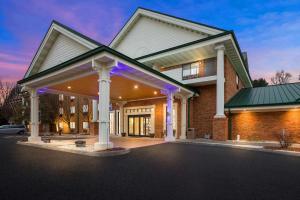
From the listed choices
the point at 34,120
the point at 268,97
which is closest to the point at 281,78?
the point at 268,97

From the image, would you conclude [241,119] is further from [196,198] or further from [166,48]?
[196,198]

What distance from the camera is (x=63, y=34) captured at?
1430cm

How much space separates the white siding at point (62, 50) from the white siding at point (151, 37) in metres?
10.2

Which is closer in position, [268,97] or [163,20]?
[268,97]

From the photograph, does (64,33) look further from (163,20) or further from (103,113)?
(163,20)

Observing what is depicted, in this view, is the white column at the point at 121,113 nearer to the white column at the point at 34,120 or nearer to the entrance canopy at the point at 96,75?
the entrance canopy at the point at 96,75

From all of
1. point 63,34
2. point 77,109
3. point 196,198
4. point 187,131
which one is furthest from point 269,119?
point 77,109

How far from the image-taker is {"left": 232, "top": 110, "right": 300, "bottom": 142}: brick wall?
15.6 metres

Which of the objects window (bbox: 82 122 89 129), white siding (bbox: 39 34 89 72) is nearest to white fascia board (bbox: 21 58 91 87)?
white siding (bbox: 39 34 89 72)

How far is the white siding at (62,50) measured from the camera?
43.8 feet

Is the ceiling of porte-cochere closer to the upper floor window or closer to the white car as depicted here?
the upper floor window

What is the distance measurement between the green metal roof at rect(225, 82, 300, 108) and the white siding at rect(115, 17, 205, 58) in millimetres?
6724

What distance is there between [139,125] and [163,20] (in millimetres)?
11771

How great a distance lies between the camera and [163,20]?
21000 mm
